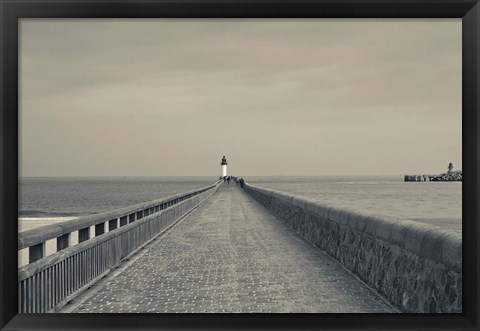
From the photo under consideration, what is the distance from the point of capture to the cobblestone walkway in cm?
802

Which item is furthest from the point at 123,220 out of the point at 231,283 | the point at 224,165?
the point at 224,165

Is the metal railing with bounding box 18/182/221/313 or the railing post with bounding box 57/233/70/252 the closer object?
the metal railing with bounding box 18/182/221/313

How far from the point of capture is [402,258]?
292 inches

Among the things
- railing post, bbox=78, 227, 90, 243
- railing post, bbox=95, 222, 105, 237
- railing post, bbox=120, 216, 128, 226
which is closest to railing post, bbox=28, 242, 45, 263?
railing post, bbox=78, 227, 90, 243

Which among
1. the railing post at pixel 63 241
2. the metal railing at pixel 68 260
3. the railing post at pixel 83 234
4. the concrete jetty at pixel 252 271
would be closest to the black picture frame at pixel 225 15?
the concrete jetty at pixel 252 271

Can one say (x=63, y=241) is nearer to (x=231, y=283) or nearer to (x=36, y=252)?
(x=36, y=252)

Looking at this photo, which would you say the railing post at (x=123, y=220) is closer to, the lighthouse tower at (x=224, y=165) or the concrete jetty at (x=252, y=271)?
the concrete jetty at (x=252, y=271)

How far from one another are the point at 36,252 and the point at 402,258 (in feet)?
14.4

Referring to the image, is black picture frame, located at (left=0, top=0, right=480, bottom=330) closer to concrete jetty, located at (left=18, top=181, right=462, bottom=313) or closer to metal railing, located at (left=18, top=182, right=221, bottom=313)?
concrete jetty, located at (left=18, top=181, right=462, bottom=313)

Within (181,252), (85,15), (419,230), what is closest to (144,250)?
(181,252)

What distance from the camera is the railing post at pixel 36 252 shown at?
7.05m

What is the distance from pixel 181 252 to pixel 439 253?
8.45m

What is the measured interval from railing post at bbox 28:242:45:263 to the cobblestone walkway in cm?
98

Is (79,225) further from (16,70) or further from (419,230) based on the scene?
(419,230)
